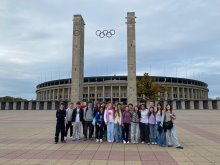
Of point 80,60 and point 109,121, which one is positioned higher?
point 80,60

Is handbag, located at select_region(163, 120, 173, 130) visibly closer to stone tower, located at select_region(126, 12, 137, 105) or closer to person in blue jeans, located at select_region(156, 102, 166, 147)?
person in blue jeans, located at select_region(156, 102, 166, 147)

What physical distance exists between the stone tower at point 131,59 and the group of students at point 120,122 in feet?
107

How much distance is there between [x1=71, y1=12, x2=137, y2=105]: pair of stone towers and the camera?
149 ft

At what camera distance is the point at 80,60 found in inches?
1880

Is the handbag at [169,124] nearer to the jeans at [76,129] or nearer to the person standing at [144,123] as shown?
the person standing at [144,123]

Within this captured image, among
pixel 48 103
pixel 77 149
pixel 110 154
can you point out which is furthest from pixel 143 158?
pixel 48 103

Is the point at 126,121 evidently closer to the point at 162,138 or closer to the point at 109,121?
the point at 109,121

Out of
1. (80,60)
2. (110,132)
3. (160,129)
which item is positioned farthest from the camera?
(80,60)

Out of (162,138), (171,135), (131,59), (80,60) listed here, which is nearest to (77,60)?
(80,60)

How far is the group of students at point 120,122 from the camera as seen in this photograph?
10934mm

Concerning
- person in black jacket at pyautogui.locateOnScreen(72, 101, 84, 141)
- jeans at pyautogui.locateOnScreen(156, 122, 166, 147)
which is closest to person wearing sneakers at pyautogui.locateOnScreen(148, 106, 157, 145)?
jeans at pyautogui.locateOnScreen(156, 122, 166, 147)

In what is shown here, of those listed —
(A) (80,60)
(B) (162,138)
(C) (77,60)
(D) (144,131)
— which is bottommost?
(B) (162,138)

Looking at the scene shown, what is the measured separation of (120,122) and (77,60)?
1443 inches

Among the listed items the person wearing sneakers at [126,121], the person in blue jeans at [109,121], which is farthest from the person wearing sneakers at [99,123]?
the person wearing sneakers at [126,121]
